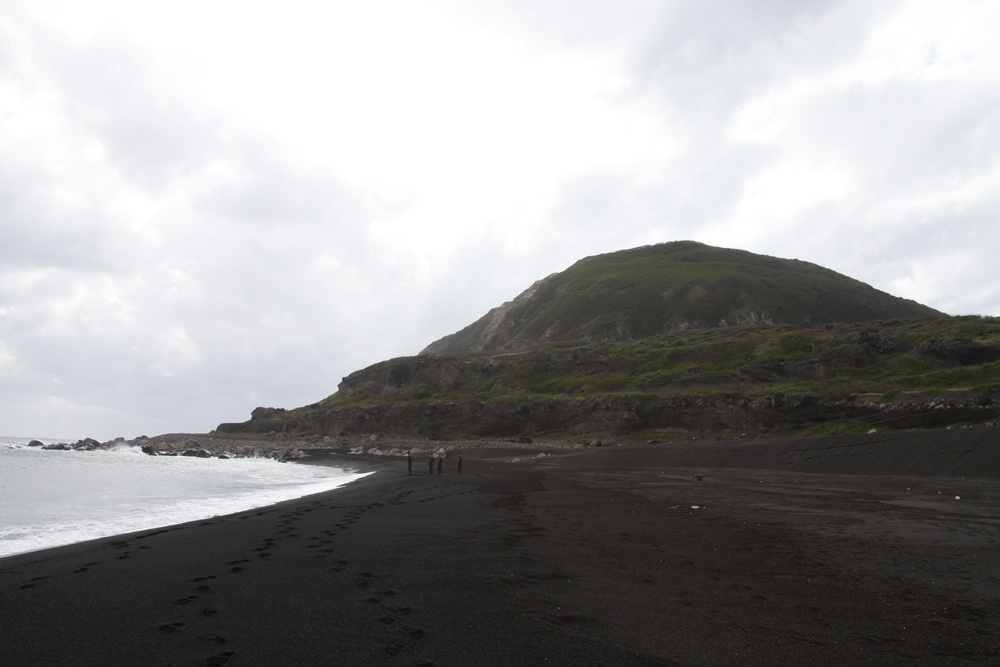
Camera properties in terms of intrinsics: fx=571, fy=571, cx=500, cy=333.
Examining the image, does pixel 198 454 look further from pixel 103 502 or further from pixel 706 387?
pixel 706 387

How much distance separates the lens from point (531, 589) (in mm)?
7547

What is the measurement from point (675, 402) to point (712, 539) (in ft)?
155

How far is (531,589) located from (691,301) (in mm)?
135431

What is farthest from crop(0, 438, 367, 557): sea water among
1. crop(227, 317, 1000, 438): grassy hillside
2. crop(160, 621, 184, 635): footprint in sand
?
crop(227, 317, 1000, 438): grassy hillside

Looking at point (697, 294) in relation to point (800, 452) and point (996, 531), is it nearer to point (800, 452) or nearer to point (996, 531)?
point (800, 452)

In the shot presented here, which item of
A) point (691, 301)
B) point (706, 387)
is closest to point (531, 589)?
point (706, 387)

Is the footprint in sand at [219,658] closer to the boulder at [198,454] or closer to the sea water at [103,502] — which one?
the sea water at [103,502]

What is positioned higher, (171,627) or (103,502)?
(103,502)

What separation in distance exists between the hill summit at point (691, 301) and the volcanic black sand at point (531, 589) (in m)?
118

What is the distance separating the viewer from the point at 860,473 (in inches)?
1011

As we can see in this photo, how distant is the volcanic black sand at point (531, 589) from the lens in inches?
210

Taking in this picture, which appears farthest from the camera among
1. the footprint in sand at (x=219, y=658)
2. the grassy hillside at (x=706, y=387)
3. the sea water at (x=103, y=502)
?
the grassy hillside at (x=706, y=387)

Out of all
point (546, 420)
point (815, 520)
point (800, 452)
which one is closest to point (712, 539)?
point (815, 520)

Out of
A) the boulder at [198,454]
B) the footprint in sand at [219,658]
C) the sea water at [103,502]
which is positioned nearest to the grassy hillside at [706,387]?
the boulder at [198,454]
